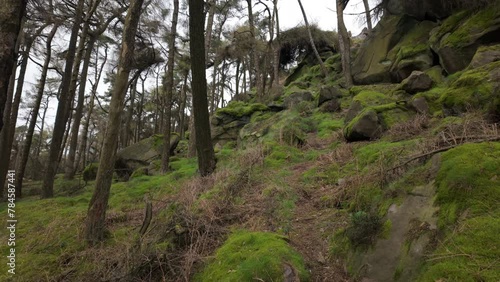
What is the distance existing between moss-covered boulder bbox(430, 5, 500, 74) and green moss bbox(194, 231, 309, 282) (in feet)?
25.3

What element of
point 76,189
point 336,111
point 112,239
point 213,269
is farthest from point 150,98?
point 213,269

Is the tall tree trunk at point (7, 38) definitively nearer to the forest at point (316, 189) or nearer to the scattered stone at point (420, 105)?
the forest at point (316, 189)

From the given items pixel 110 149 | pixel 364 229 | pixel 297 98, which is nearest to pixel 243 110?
pixel 297 98

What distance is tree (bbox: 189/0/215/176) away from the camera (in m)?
7.65

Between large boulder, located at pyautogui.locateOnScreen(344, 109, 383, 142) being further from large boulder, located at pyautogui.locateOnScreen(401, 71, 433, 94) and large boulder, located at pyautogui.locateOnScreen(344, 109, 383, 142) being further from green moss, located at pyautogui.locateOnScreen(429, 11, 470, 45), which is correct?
green moss, located at pyautogui.locateOnScreen(429, 11, 470, 45)

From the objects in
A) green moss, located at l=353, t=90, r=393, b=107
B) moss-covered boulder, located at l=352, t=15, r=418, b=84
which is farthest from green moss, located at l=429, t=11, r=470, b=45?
green moss, located at l=353, t=90, r=393, b=107

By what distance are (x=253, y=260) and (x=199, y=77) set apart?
5.52 metres

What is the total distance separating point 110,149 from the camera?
5.19 m

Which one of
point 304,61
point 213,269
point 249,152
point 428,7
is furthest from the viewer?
point 304,61

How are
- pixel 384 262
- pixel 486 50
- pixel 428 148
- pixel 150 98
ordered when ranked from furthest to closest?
pixel 150 98
pixel 486 50
pixel 428 148
pixel 384 262

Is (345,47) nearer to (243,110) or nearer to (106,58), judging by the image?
(243,110)

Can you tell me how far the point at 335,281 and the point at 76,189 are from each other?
11.2 m

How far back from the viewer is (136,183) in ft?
32.8

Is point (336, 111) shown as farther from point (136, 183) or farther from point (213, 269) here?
point (213, 269)
